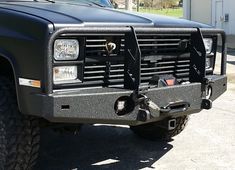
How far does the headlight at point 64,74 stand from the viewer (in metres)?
3.62

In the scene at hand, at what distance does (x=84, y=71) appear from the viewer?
376cm

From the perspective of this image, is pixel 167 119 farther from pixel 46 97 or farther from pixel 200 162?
pixel 46 97

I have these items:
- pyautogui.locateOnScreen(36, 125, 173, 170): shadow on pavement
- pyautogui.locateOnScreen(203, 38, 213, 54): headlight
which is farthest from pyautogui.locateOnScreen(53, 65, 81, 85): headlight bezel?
pyautogui.locateOnScreen(203, 38, 213, 54): headlight

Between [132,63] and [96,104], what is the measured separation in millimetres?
460

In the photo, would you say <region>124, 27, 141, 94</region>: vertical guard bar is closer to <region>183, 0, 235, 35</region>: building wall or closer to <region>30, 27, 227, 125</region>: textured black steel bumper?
<region>30, 27, 227, 125</region>: textured black steel bumper

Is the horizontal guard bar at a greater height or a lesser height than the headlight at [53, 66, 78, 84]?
lesser

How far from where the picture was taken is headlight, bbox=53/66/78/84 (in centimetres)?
362

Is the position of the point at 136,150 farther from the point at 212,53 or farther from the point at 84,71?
the point at 84,71

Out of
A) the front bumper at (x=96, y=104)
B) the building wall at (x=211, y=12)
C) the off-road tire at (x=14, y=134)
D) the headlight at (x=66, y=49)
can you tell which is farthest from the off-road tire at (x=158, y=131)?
the building wall at (x=211, y=12)

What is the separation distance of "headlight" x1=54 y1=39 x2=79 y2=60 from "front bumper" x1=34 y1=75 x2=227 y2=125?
26 cm

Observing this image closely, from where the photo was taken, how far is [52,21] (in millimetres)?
3518

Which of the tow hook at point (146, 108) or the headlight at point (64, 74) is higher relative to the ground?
the headlight at point (64, 74)

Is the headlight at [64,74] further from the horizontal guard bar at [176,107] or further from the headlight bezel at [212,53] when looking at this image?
the headlight bezel at [212,53]

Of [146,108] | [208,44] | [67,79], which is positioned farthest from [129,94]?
[208,44]
